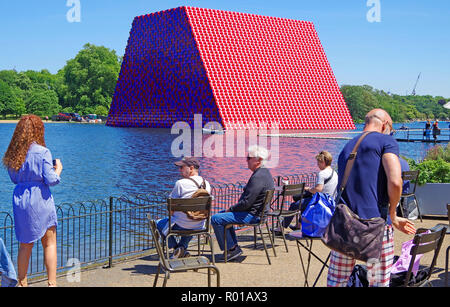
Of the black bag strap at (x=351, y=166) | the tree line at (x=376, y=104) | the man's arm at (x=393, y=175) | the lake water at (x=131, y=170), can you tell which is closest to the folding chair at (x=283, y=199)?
the black bag strap at (x=351, y=166)

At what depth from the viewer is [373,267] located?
4.09 metres

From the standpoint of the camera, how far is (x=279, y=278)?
6109 mm

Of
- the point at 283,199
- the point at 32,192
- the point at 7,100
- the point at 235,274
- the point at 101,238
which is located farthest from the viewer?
the point at 7,100

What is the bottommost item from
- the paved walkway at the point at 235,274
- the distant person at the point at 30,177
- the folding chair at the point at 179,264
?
the paved walkway at the point at 235,274

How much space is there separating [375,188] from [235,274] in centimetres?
269

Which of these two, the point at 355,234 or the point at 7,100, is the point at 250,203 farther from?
the point at 7,100

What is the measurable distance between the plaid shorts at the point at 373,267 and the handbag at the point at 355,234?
114 millimetres

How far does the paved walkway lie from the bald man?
5.66 ft

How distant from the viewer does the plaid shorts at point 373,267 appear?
411 centimetres

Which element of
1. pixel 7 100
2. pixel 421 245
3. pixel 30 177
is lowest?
pixel 421 245

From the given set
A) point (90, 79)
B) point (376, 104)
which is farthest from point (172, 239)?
point (376, 104)

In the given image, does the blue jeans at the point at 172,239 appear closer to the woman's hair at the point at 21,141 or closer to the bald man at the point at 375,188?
the woman's hair at the point at 21,141

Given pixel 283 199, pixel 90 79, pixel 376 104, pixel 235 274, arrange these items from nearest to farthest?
pixel 235 274 → pixel 283 199 → pixel 90 79 → pixel 376 104

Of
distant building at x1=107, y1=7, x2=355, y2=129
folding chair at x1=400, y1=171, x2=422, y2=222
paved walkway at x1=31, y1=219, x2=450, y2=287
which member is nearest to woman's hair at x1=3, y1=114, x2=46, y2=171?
paved walkway at x1=31, y1=219, x2=450, y2=287
